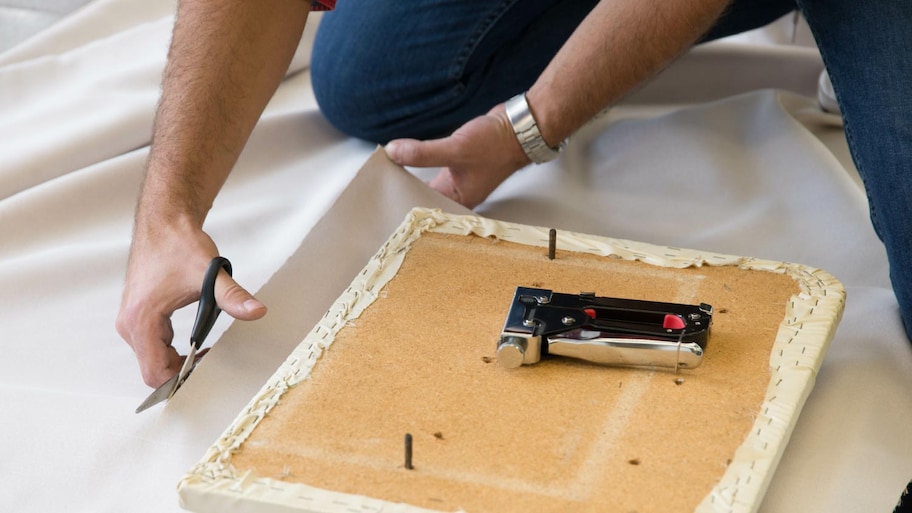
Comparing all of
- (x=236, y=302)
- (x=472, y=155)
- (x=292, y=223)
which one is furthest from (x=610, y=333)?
(x=292, y=223)

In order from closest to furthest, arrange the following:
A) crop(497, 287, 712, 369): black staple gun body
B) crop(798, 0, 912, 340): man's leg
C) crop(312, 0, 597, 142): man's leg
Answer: crop(497, 287, 712, 369): black staple gun body < crop(798, 0, 912, 340): man's leg < crop(312, 0, 597, 142): man's leg

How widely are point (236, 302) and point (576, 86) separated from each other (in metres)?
0.56

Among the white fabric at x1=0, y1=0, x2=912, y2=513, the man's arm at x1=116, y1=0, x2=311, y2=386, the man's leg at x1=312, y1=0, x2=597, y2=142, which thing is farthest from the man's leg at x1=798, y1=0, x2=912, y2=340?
the man's arm at x1=116, y1=0, x2=311, y2=386

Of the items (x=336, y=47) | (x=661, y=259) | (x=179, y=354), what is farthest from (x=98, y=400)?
(x=336, y=47)

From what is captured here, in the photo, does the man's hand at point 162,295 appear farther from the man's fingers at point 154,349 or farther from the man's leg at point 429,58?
the man's leg at point 429,58

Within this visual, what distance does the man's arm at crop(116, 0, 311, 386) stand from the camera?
36.6 inches

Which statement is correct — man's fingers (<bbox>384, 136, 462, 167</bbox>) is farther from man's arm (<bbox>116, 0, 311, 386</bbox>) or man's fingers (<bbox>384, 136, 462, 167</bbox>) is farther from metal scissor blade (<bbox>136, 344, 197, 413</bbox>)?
metal scissor blade (<bbox>136, 344, 197, 413</bbox>)

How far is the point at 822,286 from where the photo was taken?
3.16 ft

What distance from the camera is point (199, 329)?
2.95 feet

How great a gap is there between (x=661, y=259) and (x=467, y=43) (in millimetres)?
541

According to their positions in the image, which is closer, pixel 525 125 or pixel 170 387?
pixel 170 387

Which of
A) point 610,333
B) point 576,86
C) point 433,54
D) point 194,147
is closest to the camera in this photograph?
point 610,333

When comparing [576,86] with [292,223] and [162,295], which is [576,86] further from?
[162,295]

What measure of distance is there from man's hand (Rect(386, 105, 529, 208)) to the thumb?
402 millimetres
